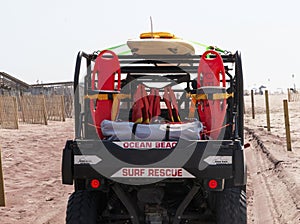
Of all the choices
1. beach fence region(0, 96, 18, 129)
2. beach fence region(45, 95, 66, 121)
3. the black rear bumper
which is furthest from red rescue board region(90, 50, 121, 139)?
beach fence region(45, 95, 66, 121)

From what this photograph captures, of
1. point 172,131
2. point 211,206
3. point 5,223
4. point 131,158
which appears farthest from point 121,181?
point 5,223

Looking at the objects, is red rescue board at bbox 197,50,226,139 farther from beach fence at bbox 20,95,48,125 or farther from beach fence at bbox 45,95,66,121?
beach fence at bbox 45,95,66,121

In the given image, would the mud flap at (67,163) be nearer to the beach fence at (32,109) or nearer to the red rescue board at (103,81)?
the red rescue board at (103,81)

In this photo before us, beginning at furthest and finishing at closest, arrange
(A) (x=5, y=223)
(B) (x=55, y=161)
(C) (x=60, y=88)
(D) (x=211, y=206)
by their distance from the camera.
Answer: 1. (C) (x=60, y=88)
2. (B) (x=55, y=161)
3. (A) (x=5, y=223)
4. (D) (x=211, y=206)

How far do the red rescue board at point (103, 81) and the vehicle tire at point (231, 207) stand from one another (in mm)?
1359

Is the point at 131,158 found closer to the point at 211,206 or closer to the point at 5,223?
the point at 211,206

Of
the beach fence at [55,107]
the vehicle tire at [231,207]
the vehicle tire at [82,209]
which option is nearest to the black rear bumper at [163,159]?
the vehicle tire at [231,207]

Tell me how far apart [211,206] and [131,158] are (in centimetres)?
116

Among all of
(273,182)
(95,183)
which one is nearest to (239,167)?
(95,183)

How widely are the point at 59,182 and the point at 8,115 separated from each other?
11.5 meters

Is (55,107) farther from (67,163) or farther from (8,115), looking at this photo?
(67,163)

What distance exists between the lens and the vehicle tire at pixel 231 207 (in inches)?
203

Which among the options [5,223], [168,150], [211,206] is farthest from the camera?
[5,223]

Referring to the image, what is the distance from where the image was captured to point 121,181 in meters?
4.99
